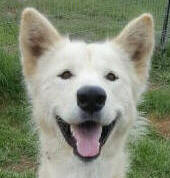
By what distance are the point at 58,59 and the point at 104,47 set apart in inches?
15.0

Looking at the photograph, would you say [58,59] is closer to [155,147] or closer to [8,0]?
[155,147]

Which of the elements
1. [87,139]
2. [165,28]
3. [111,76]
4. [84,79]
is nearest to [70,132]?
[87,139]

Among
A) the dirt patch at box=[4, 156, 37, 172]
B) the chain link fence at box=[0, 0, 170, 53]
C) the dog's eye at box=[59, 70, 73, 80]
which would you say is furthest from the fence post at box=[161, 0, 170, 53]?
the dog's eye at box=[59, 70, 73, 80]

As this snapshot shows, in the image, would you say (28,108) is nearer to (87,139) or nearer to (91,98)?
(87,139)

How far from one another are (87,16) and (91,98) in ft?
25.5

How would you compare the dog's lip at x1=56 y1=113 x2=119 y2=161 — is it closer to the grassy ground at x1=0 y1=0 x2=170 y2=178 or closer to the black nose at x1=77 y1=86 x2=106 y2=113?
the black nose at x1=77 y1=86 x2=106 y2=113

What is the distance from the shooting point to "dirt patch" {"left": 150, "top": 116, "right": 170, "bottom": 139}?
7285mm

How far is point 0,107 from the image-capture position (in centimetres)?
748

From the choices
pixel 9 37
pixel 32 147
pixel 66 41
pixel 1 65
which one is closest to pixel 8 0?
pixel 9 37

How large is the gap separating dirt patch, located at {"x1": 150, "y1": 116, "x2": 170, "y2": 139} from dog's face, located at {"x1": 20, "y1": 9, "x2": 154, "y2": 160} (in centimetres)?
310

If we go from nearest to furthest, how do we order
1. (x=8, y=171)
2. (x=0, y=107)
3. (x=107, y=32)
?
(x=8, y=171), (x=0, y=107), (x=107, y=32)

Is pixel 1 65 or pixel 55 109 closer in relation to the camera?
pixel 55 109

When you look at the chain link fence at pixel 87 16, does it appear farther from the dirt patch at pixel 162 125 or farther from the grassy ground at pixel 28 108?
the dirt patch at pixel 162 125

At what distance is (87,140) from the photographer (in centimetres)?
370
